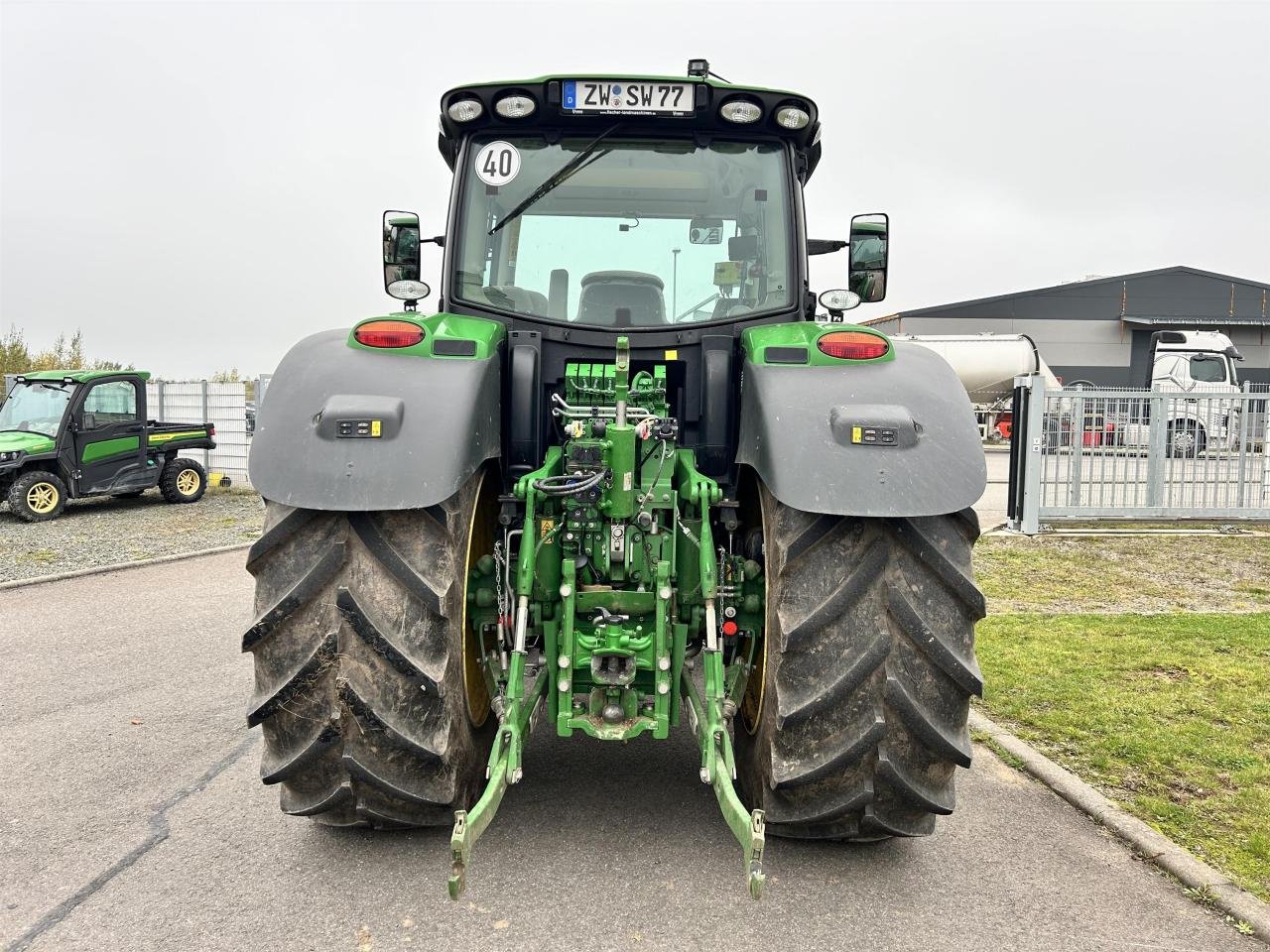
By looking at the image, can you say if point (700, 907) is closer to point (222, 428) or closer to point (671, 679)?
point (671, 679)

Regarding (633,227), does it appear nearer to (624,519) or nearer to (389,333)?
(389,333)

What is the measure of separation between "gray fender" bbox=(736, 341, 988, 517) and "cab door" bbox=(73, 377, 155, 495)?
13.0 metres

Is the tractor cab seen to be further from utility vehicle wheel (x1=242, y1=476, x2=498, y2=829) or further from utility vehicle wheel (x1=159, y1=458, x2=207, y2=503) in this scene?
utility vehicle wheel (x1=159, y1=458, x2=207, y2=503)

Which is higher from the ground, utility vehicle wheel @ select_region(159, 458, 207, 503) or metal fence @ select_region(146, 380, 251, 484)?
metal fence @ select_region(146, 380, 251, 484)

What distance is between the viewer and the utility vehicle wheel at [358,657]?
2.74m

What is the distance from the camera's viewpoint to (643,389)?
11.6ft

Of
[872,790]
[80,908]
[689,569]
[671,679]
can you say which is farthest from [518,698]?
[80,908]

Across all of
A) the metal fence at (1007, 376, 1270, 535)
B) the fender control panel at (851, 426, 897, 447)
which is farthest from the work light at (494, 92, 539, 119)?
the metal fence at (1007, 376, 1270, 535)

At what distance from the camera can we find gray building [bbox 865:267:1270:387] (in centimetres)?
3675

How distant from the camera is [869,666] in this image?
8.96 ft

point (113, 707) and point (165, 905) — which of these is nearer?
point (165, 905)

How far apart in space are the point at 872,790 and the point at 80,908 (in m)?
2.41

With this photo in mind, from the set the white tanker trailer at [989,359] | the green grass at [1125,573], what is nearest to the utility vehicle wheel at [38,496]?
the green grass at [1125,573]

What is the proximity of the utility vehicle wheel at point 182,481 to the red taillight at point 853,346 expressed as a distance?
13.9 meters
